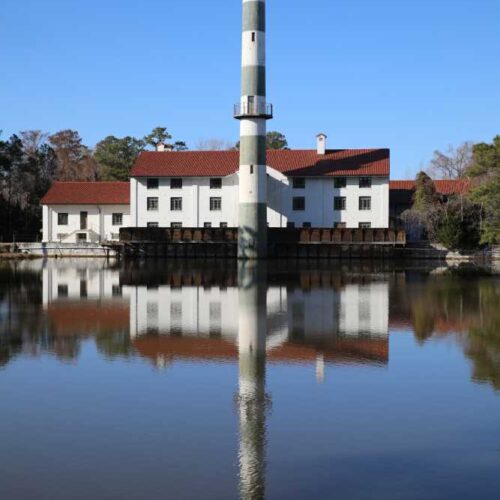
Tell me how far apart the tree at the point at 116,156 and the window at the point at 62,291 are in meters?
52.7

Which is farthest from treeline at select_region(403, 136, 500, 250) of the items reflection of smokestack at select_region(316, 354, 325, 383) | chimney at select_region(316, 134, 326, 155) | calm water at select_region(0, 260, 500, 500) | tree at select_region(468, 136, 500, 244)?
reflection of smokestack at select_region(316, 354, 325, 383)

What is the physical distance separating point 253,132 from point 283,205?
8.67 metres

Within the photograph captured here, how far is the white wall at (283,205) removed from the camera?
59.0 meters

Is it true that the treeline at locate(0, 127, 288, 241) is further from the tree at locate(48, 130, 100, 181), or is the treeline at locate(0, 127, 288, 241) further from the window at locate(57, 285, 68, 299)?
the window at locate(57, 285, 68, 299)

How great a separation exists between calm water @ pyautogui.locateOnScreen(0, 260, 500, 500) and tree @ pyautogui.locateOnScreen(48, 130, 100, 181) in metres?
64.2

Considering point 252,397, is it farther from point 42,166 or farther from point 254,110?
point 42,166

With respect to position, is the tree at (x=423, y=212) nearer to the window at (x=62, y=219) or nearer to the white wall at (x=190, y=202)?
the white wall at (x=190, y=202)

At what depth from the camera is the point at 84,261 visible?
180ft

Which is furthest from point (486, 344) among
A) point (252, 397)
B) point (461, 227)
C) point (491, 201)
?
point (461, 227)

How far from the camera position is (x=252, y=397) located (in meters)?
12.9

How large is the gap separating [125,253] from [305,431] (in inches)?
1902

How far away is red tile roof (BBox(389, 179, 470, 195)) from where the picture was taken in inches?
2643

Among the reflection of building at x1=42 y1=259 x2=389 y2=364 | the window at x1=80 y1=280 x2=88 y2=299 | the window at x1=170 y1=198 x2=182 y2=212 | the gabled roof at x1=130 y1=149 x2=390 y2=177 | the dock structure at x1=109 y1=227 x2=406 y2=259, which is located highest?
the gabled roof at x1=130 y1=149 x2=390 y2=177

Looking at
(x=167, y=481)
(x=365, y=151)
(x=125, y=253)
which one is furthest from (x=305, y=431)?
(x=365, y=151)
